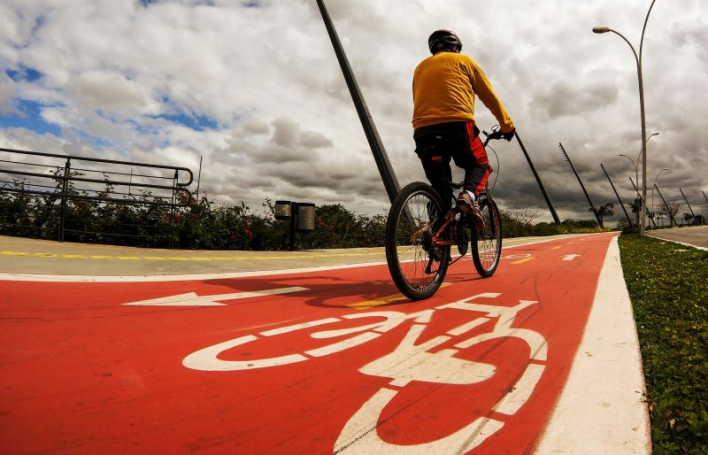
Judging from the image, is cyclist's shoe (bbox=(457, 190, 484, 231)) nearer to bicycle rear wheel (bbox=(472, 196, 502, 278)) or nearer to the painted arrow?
bicycle rear wheel (bbox=(472, 196, 502, 278))

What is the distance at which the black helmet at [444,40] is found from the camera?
395 centimetres

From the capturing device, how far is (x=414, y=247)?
368 cm

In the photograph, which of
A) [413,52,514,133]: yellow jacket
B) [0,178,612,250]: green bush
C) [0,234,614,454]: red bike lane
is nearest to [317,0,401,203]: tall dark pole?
[0,178,612,250]: green bush

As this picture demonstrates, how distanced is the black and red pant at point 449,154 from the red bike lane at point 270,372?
52.6 inches

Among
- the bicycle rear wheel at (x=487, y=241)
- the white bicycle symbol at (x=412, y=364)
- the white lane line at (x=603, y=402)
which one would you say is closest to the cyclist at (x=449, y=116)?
the bicycle rear wheel at (x=487, y=241)

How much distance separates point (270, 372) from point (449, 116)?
2866mm

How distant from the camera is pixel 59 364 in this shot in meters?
1.58

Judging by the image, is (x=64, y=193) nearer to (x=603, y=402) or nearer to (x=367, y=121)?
(x=603, y=402)

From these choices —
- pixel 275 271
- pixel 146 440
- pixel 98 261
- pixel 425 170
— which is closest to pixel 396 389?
pixel 146 440

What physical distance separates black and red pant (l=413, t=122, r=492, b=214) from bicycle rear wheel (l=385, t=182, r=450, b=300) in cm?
24

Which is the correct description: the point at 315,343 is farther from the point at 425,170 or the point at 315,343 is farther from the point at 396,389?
the point at 425,170

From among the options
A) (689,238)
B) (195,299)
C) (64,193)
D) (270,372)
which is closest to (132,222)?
(64,193)

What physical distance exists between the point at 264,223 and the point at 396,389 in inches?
367

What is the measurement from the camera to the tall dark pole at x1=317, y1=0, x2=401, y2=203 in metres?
16.2
